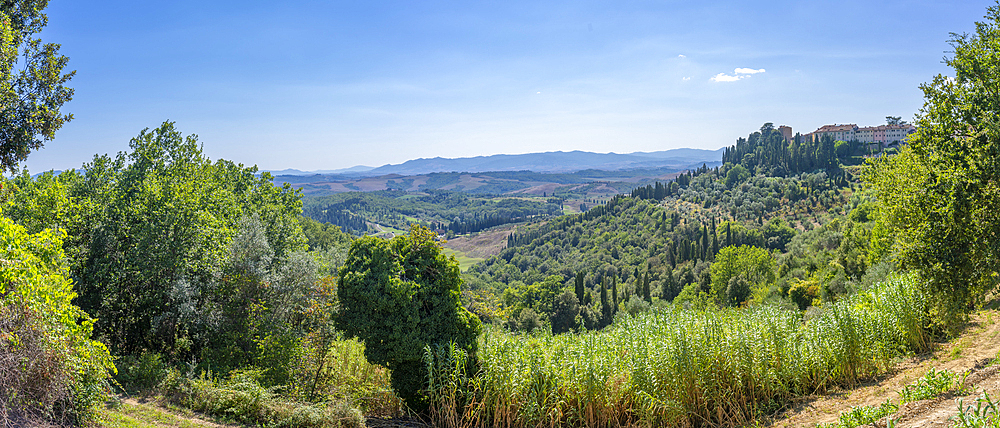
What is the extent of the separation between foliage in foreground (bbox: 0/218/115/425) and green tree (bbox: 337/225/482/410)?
Answer: 4.34 m

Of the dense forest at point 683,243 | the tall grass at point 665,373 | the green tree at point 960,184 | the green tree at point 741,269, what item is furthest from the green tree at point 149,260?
the green tree at point 741,269

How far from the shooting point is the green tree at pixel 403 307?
968cm

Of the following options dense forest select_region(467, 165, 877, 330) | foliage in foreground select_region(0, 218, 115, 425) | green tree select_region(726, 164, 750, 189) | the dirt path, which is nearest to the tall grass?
the dirt path

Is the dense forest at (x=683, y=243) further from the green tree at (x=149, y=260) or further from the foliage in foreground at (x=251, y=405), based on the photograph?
the green tree at (x=149, y=260)

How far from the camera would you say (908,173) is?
42.3 ft

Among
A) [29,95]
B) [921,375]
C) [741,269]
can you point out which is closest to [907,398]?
[921,375]

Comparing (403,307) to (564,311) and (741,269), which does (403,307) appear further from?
(564,311)

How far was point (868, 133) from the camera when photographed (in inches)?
5733

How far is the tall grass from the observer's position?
28.6ft

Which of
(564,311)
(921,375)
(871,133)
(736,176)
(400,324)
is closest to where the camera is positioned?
(921,375)

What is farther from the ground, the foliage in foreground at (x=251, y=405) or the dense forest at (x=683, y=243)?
the foliage in foreground at (x=251, y=405)

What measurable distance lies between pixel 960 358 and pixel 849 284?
16.3 metres

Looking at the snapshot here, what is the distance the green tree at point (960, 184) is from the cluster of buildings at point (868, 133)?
5692 inches

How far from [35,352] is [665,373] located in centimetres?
1028
